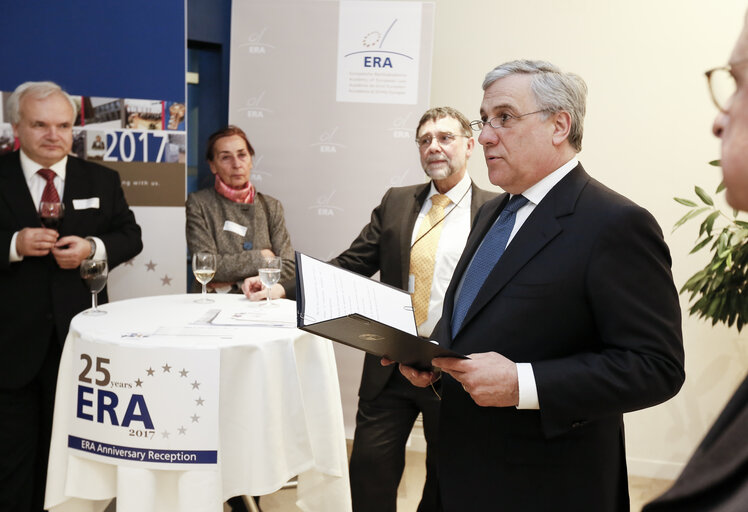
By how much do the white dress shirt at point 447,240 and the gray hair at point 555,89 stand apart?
1.20 meters

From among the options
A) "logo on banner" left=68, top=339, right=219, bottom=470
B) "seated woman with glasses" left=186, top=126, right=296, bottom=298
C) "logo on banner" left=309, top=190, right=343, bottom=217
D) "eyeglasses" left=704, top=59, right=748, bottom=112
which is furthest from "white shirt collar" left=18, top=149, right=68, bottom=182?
"eyeglasses" left=704, top=59, right=748, bottom=112

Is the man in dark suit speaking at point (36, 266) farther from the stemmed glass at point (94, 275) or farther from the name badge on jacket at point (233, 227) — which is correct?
the name badge on jacket at point (233, 227)

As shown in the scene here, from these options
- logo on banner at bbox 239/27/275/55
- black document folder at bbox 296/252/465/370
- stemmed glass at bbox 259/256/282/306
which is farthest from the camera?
logo on banner at bbox 239/27/275/55

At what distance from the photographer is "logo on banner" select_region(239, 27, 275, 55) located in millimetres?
3988

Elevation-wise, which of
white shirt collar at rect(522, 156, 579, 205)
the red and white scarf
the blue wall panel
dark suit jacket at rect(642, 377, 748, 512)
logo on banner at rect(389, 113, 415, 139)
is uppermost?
the blue wall panel

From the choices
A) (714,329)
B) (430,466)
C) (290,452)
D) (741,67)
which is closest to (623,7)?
(714,329)

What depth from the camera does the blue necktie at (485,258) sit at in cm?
174

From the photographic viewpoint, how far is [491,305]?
1.63m

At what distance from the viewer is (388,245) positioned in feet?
10.00

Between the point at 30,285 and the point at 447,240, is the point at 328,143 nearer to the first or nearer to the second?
the point at 447,240

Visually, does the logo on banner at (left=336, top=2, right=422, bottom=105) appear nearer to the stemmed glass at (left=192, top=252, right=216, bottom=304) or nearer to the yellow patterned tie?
the yellow patterned tie

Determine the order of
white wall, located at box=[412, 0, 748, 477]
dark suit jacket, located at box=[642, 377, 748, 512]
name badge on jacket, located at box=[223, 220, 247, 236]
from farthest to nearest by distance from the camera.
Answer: white wall, located at box=[412, 0, 748, 477] → name badge on jacket, located at box=[223, 220, 247, 236] → dark suit jacket, located at box=[642, 377, 748, 512]

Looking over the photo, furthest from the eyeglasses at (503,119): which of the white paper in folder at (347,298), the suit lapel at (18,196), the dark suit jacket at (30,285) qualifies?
the suit lapel at (18,196)

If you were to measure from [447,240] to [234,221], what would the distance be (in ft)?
4.45
